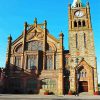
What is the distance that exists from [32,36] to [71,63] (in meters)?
14.0

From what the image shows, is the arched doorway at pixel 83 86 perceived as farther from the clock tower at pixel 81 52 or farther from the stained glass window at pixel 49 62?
the stained glass window at pixel 49 62

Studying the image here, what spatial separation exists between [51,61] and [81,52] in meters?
8.55

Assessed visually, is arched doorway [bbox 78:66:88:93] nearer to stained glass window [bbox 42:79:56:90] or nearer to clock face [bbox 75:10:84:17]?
stained glass window [bbox 42:79:56:90]

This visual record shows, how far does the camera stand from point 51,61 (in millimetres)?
53938

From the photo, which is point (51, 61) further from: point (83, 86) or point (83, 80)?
point (83, 86)

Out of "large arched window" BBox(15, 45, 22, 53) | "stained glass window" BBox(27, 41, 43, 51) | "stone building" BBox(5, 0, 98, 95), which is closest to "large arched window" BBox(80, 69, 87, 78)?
"stone building" BBox(5, 0, 98, 95)

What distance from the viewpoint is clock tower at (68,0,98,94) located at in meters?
51.1

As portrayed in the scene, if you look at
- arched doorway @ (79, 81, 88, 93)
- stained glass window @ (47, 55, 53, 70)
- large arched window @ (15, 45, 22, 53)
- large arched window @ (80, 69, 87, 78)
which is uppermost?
large arched window @ (15, 45, 22, 53)

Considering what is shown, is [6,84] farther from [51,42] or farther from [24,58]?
[51,42]

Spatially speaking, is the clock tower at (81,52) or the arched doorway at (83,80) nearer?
the clock tower at (81,52)

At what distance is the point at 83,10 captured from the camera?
5984 centimetres

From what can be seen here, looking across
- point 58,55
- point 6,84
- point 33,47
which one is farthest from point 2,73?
point 58,55

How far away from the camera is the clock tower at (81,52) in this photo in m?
51.1

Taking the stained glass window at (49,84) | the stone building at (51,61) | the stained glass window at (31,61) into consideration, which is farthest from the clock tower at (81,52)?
the stained glass window at (31,61)
